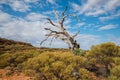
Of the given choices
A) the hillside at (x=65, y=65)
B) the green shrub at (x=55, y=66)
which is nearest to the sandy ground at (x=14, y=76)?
the hillside at (x=65, y=65)

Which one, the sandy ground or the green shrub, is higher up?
the green shrub

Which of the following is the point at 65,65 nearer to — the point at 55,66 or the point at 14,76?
the point at 55,66

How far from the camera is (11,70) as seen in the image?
1891 centimetres

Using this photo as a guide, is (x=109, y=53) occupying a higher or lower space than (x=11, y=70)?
higher

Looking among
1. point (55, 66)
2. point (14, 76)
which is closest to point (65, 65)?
point (55, 66)

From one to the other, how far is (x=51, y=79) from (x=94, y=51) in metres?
7.25

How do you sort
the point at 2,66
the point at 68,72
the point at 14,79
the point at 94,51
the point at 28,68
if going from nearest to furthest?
the point at 68,72, the point at 28,68, the point at 14,79, the point at 94,51, the point at 2,66

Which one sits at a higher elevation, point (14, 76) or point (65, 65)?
point (65, 65)

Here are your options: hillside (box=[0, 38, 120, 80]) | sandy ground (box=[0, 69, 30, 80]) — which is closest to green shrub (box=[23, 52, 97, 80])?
hillside (box=[0, 38, 120, 80])

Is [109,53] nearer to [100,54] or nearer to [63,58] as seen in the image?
[100,54]

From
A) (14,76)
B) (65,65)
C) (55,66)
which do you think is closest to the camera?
(55,66)

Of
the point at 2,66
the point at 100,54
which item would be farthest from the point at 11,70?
the point at 100,54

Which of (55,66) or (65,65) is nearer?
(55,66)

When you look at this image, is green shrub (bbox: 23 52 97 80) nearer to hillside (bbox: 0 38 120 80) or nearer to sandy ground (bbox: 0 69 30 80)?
hillside (bbox: 0 38 120 80)
